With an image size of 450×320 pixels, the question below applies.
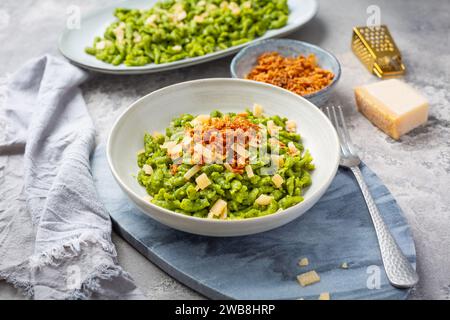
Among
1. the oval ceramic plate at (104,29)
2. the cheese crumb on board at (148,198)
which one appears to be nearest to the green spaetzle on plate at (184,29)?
the oval ceramic plate at (104,29)

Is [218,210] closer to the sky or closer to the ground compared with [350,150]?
closer to the sky

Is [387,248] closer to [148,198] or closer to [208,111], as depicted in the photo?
[148,198]

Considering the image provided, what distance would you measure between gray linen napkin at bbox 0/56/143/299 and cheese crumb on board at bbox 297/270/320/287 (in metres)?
0.51

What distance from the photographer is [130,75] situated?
294 cm

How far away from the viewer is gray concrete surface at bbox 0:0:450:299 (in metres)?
1.88

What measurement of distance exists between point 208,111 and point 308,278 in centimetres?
91

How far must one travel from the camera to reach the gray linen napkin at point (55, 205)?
1.78 m

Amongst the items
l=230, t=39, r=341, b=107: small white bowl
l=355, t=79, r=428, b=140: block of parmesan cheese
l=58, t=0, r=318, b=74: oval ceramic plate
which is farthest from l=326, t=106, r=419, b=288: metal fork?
l=58, t=0, r=318, b=74: oval ceramic plate

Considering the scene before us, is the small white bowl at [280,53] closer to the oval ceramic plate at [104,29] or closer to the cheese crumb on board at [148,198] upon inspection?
the oval ceramic plate at [104,29]

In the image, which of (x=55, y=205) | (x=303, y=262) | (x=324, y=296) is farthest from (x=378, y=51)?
(x=55, y=205)

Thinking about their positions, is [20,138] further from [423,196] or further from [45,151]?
[423,196]

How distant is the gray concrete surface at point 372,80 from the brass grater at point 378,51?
0.17ft

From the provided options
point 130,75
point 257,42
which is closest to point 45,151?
point 130,75

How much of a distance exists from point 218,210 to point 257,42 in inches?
48.6
